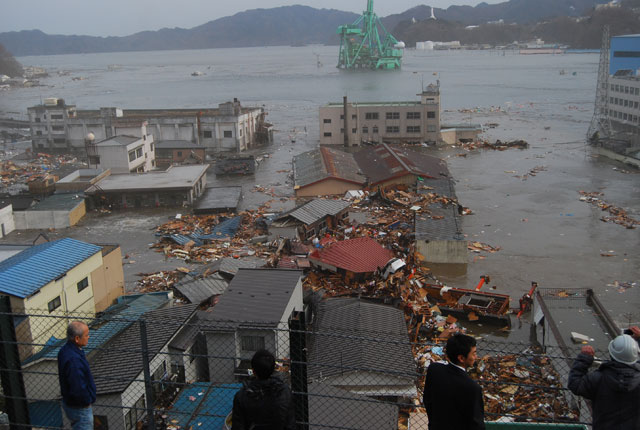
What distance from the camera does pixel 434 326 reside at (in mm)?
11414

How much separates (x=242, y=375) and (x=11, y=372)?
447cm

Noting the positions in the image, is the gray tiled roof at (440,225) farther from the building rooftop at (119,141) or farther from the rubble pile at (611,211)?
the building rooftop at (119,141)

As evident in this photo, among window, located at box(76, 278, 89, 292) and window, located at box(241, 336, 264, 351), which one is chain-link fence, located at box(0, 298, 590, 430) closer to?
window, located at box(241, 336, 264, 351)

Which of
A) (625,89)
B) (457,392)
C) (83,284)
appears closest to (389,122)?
(625,89)

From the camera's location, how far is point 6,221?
63.7ft

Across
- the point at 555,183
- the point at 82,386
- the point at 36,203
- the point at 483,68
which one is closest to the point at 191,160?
the point at 36,203

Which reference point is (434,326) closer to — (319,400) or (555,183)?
(319,400)

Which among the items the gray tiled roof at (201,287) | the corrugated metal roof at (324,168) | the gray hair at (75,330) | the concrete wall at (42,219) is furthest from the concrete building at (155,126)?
the gray hair at (75,330)

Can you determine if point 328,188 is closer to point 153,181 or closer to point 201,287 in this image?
point 153,181

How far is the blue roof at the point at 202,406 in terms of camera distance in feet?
24.3

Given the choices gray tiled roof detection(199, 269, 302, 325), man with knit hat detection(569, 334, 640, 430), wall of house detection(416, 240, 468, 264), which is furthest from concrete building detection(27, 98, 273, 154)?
man with knit hat detection(569, 334, 640, 430)

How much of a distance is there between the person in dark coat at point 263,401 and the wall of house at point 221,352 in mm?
5990

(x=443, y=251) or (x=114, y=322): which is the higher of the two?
(x=114, y=322)

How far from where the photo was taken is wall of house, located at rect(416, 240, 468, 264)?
1532 centimetres
